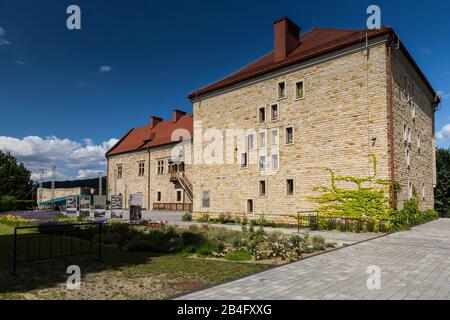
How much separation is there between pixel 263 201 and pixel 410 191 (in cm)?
912

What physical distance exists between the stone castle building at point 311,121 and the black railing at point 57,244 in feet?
37.9

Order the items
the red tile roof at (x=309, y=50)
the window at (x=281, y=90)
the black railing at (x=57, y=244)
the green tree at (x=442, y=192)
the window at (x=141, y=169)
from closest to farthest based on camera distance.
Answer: the black railing at (x=57, y=244)
the red tile roof at (x=309, y=50)
the window at (x=281, y=90)
the green tree at (x=442, y=192)
the window at (x=141, y=169)

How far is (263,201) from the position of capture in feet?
73.5

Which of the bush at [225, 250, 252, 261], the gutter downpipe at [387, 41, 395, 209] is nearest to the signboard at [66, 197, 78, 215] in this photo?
the bush at [225, 250, 252, 261]

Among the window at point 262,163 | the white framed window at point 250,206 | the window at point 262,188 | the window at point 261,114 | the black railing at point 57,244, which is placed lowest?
the black railing at point 57,244

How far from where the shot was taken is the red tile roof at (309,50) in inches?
738

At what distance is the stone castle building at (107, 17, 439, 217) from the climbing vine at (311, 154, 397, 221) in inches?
13.7

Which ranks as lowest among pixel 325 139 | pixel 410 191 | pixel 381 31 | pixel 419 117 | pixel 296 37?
pixel 410 191

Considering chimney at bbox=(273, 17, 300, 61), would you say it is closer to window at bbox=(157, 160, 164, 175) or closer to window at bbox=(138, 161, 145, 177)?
window at bbox=(157, 160, 164, 175)

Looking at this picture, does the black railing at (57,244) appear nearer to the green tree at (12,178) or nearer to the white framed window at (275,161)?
the white framed window at (275,161)

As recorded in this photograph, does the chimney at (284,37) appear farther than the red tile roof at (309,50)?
Yes

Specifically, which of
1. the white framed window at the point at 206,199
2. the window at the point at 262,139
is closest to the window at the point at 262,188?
the window at the point at 262,139
